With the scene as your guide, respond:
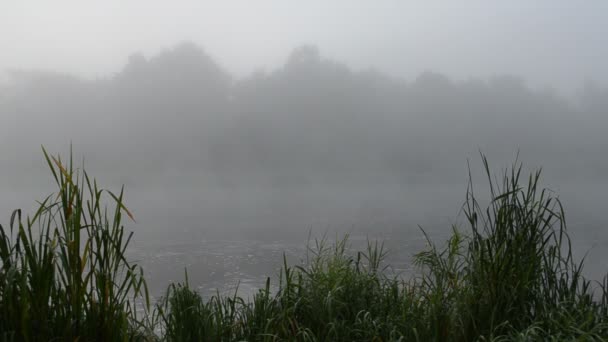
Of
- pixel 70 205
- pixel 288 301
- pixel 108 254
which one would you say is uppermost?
pixel 70 205

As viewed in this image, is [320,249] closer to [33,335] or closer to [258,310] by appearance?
[258,310]

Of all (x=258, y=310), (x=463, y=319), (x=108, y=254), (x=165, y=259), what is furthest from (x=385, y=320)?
(x=165, y=259)

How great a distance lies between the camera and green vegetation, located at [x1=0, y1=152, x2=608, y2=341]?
2.73m

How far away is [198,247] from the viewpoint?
88.4m

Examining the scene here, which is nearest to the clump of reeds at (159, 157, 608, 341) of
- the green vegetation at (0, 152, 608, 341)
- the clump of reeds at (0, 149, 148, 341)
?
the green vegetation at (0, 152, 608, 341)

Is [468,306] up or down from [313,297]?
down

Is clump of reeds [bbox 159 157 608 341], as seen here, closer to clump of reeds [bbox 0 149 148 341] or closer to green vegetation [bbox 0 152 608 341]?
green vegetation [bbox 0 152 608 341]

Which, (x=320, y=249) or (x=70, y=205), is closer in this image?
(x=70, y=205)

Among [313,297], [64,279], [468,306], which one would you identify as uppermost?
[64,279]

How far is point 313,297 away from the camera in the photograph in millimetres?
4672

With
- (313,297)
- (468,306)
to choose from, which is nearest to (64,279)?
(313,297)

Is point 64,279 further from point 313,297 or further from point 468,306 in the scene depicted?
point 468,306

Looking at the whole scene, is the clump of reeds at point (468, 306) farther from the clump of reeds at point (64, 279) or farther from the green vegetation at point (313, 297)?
the clump of reeds at point (64, 279)

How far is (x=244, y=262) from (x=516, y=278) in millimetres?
66282
